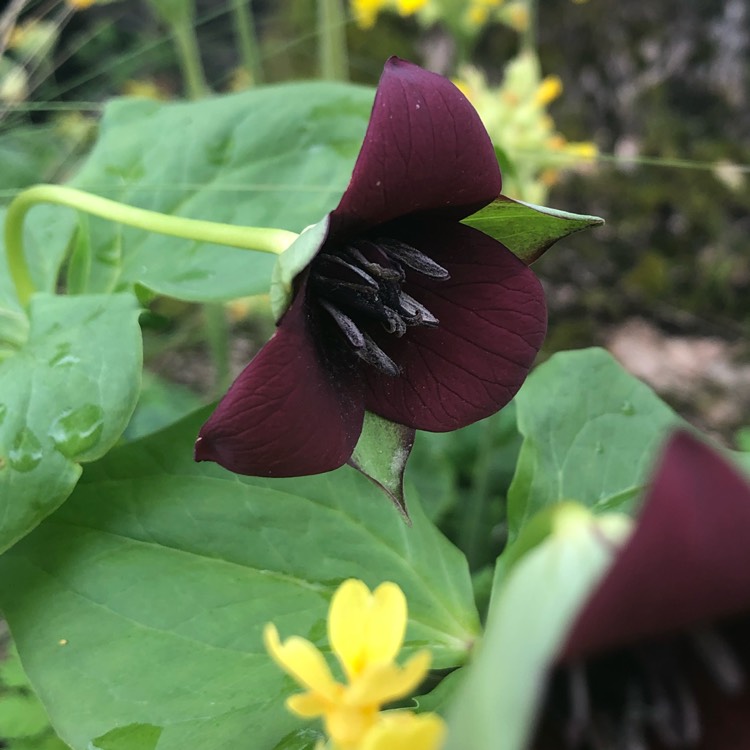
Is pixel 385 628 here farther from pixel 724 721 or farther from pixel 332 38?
pixel 332 38

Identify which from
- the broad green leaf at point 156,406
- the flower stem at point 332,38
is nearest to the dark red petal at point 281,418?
the broad green leaf at point 156,406

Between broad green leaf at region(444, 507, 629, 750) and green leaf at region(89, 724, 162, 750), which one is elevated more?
broad green leaf at region(444, 507, 629, 750)

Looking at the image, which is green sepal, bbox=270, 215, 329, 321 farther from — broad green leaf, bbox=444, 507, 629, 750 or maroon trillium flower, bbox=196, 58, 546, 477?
broad green leaf, bbox=444, 507, 629, 750

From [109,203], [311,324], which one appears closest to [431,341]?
[311,324]

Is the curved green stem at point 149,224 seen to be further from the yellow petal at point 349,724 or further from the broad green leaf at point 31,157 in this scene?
the broad green leaf at point 31,157

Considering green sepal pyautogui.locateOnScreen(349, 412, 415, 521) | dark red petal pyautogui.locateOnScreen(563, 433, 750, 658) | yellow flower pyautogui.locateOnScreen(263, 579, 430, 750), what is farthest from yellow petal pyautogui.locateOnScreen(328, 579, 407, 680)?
green sepal pyautogui.locateOnScreen(349, 412, 415, 521)

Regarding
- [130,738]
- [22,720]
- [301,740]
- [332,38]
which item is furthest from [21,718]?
[332,38]

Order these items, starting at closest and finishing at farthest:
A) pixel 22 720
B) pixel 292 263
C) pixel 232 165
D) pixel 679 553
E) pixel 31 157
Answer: pixel 679 553, pixel 292 263, pixel 22 720, pixel 232 165, pixel 31 157
